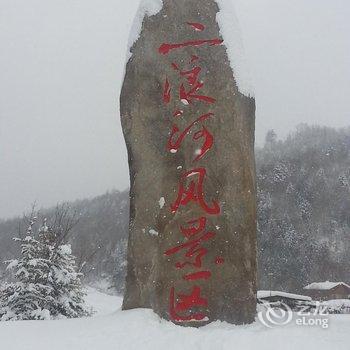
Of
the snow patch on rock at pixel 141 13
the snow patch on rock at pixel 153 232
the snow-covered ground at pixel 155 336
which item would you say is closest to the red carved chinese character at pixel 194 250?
Result: the snow patch on rock at pixel 153 232

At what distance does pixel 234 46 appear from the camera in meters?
6.66

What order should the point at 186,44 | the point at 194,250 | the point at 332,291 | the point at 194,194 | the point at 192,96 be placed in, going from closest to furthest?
the point at 194,250 → the point at 194,194 → the point at 192,96 → the point at 186,44 → the point at 332,291

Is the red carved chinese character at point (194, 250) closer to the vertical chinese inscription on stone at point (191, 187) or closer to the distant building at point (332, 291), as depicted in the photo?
the vertical chinese inscription on stone at point (191, 187)

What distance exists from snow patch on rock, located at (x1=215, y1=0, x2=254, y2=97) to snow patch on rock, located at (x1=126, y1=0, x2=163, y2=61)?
→ 0.84 m

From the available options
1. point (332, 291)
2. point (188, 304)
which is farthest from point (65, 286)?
point (332, 291)

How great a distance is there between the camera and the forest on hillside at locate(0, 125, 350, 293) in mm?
A: 40656

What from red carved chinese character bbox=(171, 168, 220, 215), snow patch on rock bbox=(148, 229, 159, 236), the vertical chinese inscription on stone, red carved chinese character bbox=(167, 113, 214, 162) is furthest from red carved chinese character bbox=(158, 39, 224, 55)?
snow patch on rock bbox=(148, 229, 159, 236)

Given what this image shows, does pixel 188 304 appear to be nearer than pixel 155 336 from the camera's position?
No

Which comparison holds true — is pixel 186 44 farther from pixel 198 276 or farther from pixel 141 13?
pixel 198 276

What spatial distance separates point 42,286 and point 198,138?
4665mm

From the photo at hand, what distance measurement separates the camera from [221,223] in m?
6.10

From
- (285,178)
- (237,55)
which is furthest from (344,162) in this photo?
(237,55)

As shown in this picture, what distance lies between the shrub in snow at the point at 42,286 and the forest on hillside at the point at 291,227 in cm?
2418

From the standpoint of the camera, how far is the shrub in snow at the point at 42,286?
9.12 metres
